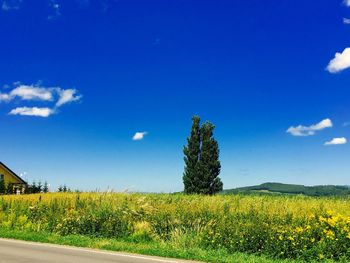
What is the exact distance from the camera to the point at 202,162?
62.0m

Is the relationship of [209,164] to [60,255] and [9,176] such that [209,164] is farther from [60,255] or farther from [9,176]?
[60,255]

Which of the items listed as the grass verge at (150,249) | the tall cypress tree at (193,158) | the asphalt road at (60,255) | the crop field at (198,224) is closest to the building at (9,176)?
the tall cypress tree at (193,158)

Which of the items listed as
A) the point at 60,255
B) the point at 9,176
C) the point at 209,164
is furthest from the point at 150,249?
the point at 9,176

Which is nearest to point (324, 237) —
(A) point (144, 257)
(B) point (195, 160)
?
(A) point (144, 257)

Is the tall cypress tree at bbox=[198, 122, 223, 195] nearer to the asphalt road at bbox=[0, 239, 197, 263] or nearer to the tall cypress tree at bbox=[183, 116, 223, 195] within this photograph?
the tall cypress tree at bbox=[183, 116, 223, 195]

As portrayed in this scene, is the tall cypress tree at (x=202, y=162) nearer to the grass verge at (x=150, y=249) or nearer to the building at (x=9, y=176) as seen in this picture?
the building at (x=9, y=176)

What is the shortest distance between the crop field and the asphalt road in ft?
9.20

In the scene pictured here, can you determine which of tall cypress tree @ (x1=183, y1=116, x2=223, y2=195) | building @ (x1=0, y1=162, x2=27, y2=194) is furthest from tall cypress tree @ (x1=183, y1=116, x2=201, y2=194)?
building @ (x1=0, y1=162, x2=27, y2=194)

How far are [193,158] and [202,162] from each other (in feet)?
4.73

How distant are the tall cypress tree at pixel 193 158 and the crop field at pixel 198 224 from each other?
3621cm

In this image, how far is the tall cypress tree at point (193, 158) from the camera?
61612mm

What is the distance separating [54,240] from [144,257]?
17.8ft

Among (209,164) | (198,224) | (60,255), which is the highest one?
(209,164)

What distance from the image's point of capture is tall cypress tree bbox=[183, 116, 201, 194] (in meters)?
61.6
